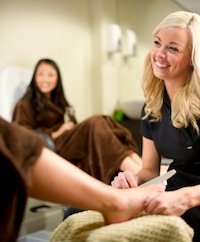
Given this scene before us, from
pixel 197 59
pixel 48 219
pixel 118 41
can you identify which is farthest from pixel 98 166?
pixel 118 41

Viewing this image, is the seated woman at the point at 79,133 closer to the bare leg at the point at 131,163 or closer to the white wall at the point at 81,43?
the bare leg at the point at 131,163

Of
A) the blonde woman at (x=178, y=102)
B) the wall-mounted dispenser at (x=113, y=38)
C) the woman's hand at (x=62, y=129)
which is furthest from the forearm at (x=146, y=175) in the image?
the wall-mounted dispenser at (x=113, y=38)

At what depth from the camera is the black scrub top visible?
104cm

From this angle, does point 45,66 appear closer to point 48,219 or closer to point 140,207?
point 48,219

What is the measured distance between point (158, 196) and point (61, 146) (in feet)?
4.43

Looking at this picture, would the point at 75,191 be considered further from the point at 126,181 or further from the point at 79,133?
the point at 79,133

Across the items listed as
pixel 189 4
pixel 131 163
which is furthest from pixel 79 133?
pixel 189 4

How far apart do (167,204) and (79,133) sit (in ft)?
4.51

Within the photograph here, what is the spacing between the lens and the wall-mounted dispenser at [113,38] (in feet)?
10.4

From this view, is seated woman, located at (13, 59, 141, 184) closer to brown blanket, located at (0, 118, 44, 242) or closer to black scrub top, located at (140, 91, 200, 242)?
black scrub top, located at (140, 91, 200, 242)

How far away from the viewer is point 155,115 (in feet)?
3.95

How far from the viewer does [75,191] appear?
74cm

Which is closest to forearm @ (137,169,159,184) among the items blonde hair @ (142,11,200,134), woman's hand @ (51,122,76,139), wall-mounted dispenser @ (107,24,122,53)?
blonde hair @ (142,11,200,134)

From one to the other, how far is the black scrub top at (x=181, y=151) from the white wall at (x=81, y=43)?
1.68 metres
